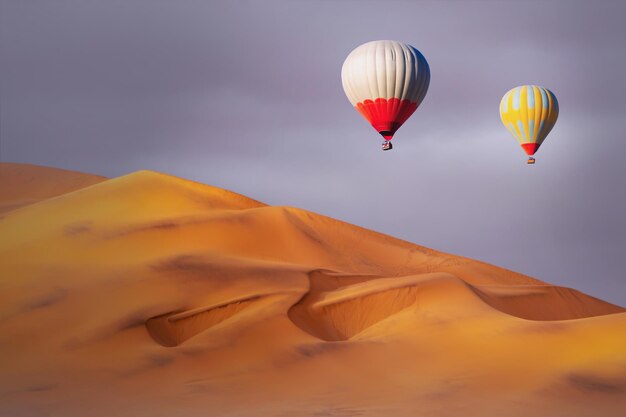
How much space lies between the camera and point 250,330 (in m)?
27.6

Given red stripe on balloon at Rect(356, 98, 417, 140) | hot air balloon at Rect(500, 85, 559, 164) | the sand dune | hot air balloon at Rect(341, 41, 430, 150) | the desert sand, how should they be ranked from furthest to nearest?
the sand dune → hot air balloon at Rect(500, 85, 559, 164) → red stripe on balloon at Rect(356, 98, 417, 140) → hot air balloon at Rect(341, 41, 430, 150) → the desert sand

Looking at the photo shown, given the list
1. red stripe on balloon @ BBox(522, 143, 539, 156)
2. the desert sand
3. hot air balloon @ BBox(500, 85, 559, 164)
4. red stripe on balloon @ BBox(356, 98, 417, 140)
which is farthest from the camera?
red stripe on balloon @ BBox(522, 143, 539, 156)

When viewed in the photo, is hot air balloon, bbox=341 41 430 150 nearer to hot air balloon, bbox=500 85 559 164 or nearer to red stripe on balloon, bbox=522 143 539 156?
hot air balloon, bbox=500 85 559 164

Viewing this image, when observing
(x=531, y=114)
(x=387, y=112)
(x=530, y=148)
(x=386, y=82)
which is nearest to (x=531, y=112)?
(x=531, y=114)

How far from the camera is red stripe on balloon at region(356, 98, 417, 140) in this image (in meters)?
33.9

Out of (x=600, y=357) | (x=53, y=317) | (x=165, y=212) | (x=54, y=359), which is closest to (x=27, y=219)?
(x=165, y=212)

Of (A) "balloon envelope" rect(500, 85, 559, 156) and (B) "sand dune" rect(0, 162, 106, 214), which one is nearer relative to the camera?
(A) "balloon envelope" rect(500, 85, 559, 156)

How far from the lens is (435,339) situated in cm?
2684

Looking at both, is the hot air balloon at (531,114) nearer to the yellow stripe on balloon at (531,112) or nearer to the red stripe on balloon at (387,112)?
the yellow stripe on balloon at (531,112)

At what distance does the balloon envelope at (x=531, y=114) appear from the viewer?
40125 millimetres

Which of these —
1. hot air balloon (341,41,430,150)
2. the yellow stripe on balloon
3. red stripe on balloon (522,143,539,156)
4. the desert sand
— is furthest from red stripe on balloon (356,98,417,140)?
red stripe on balloon (522,143,539,156)

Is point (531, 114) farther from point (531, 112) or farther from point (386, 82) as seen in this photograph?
point (386, 82)

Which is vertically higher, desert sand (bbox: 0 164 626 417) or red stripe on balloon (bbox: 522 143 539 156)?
red stripe on balloon (bbox: 522 143 539 156)

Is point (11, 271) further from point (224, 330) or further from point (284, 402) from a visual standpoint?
point (284, 402)
